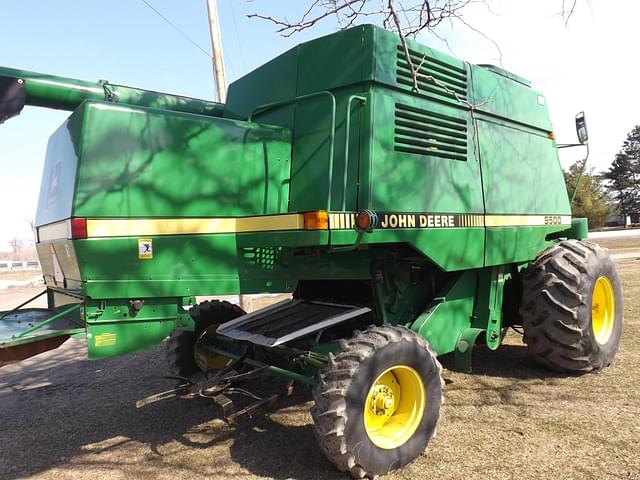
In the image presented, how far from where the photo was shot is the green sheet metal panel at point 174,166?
3.24 m

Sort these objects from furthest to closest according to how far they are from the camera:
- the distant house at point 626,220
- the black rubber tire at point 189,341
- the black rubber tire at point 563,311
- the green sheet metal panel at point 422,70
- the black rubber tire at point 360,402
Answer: the distant house at point 626,220, the black rubber tire at point 189,341, the black rubber tire at point 563,311, the green sheet metal panel at point 422,70, the black rubber tire at point 360,402

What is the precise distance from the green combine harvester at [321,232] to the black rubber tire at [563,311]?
0.06ft

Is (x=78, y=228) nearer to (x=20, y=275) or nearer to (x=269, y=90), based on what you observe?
(x=269, y=90)

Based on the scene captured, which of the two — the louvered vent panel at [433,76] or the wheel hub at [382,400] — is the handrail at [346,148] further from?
the wheel hub at [382,400]

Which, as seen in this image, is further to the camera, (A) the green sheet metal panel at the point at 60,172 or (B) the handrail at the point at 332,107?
(B) the handrail at the point at 332,107

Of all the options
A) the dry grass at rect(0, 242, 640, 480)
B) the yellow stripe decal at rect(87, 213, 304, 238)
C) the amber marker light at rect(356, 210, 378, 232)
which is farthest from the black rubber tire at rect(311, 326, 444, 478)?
the yellow stripe decal at rect(87, 213, 304, 238)

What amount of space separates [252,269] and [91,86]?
2004 mm

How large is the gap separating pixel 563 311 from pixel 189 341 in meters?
3.60

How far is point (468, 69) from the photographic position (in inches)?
181

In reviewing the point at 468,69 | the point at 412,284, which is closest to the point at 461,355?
the point at 412,284

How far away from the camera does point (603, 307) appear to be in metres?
5.59

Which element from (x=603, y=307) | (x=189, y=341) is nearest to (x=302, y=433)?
(x=189, y=341)

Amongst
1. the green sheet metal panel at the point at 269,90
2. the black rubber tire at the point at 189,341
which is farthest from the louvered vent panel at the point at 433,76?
the black rubber tire at the point at 189,341

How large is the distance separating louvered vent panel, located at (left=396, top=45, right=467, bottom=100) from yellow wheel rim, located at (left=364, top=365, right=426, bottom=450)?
221cm
